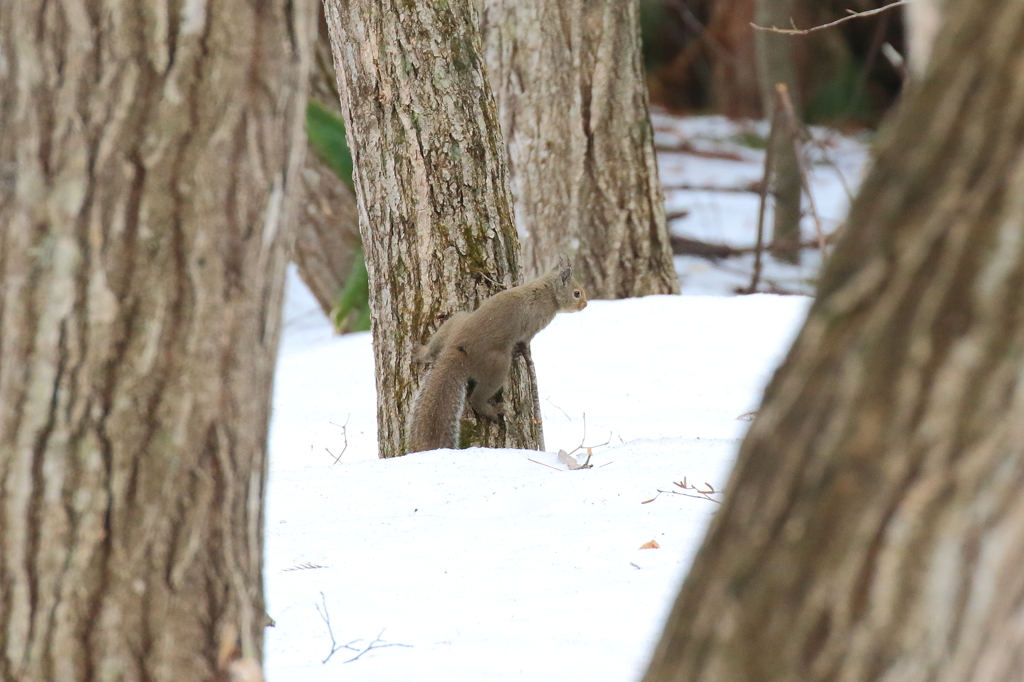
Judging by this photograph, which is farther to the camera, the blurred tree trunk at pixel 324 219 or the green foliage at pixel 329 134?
the blurred tree trunk at pixel 324 219

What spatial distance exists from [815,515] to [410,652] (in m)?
1.35

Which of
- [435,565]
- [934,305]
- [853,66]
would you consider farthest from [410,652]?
[853,66]

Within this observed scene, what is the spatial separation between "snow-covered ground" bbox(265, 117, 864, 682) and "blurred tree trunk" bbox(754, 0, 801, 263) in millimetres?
3800

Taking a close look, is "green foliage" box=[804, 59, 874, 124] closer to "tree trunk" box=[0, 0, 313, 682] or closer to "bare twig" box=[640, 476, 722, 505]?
"bare twig" box=[640, 476, 722, 505]

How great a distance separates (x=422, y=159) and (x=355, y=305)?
4.13 meters

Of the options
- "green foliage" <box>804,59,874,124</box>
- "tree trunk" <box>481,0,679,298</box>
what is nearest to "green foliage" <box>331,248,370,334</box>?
"tree trunk" <box>481,0,679,298</box>

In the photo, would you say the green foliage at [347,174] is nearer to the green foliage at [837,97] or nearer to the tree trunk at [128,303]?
the tree trunk at [128,303]

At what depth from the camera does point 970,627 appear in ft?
4.00

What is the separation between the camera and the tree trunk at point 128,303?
1688mm

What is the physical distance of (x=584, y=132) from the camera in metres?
7.05

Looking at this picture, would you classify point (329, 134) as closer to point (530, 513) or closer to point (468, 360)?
point (468, 360)

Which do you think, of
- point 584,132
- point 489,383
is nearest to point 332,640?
point 489,383

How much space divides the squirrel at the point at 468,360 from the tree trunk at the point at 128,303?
2.36 m

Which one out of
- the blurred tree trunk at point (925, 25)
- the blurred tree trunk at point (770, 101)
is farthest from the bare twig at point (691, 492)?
the blurred tree trunk at point (770, 101)
